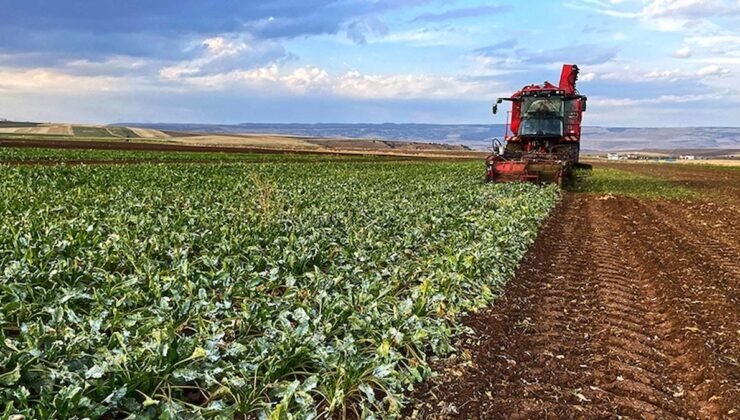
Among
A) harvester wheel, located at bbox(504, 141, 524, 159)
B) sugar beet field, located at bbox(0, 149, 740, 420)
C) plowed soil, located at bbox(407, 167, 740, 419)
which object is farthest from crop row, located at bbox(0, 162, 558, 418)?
harvester wheel, located at bbox(504, 141, 524, 159)

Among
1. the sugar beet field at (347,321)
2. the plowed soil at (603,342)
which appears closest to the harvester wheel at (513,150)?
the plowed soil at (603,342)

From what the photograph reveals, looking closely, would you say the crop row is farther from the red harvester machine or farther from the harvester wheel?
the harvester wheel

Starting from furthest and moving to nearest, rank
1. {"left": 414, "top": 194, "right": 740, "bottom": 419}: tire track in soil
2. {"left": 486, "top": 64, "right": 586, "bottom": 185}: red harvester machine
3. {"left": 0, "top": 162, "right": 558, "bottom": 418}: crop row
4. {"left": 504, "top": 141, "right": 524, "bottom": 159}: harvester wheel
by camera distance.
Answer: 1. {"left": 504, "top": 141, "right": 524, "bottom": 159}: harvester wheel
2. {"left": 486, "top": 64, "right": 586, "bottom": 185}: red harvester machine
3. {"left": 414, "top": 194, "right": 740, "bottom": 419}: tire track in soil
4. {"left": 0, "top": 162, "right": 558, "bottom": 418}: crop row

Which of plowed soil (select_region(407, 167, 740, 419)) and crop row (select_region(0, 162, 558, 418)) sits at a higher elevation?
crop row (select_region(0, 162, 558, 418))

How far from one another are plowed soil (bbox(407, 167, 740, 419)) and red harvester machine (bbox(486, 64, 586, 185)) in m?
11.0

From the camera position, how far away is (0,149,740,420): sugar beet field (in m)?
3.59

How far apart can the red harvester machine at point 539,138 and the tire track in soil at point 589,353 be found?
12.6m

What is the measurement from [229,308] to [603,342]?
3.62m

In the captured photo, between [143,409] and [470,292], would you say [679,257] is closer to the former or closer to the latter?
[470,292]

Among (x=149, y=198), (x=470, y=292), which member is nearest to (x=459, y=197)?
(x=149, y=198)

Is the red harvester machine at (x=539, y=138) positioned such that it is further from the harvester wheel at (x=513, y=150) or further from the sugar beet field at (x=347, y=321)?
the sugar beet field at (x=347, y=321)

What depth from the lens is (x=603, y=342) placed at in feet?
18.5

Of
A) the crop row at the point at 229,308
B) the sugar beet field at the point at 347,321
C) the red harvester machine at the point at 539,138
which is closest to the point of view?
the crop row at the point at 229,308

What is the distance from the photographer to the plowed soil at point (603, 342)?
4266mm
